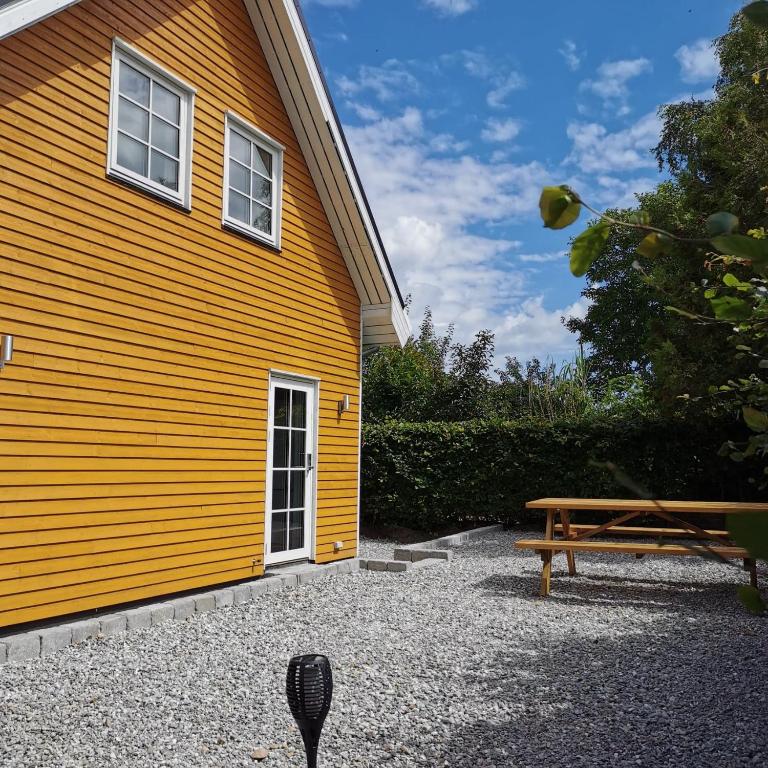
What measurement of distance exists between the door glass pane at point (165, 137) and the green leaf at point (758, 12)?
6.60 metres

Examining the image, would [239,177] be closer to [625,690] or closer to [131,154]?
[131,154]

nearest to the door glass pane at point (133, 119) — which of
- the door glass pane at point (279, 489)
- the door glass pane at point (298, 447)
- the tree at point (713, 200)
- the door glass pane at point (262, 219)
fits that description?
the door glass pane at point (262, 219)

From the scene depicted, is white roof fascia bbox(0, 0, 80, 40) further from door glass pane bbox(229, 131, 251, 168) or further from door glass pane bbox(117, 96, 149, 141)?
door glass pane bbox(229, 131, 251, 168)

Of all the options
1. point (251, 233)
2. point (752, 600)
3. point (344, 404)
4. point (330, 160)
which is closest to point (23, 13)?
point (251, 233)

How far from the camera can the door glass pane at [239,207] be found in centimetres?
746

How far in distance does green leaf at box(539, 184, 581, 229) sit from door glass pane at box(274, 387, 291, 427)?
24.1 ft

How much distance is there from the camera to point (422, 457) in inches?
509

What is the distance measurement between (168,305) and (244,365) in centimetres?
113

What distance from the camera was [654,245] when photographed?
764 mm

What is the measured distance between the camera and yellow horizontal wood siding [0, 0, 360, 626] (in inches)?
207

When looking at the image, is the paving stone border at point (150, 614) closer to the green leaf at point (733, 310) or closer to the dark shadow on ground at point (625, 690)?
the dark shadow on ground at point (625, 690)

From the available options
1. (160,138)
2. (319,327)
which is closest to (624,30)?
(319,327)

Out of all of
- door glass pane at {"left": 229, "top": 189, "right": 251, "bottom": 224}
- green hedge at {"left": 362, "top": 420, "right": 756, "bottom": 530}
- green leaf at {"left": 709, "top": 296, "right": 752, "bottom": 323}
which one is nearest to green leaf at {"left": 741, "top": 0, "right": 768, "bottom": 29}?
green leaf at {"left": 709, "top": 296, "right": 752, "bottom": 323}

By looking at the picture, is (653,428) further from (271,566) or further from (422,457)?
(271,566)
